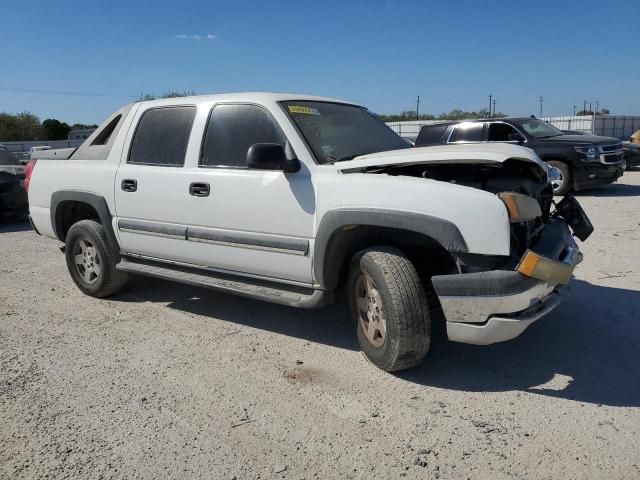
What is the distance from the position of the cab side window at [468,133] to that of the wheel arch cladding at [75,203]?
8523mm

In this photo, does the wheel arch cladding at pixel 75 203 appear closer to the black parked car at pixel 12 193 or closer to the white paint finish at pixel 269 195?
the white paint finish at pixel 269 195

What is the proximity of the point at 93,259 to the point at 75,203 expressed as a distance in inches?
26.5

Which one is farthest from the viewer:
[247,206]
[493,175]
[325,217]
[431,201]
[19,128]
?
[19,128]

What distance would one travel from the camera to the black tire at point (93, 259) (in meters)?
5.18

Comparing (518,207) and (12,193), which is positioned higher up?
(518,207)

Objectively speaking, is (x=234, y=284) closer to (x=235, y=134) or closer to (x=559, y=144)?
(x=235, y=134)

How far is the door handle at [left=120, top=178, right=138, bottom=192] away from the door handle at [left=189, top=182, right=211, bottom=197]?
704mm

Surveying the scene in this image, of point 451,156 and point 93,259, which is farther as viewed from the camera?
point 93,259

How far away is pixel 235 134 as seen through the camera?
14.3 feet

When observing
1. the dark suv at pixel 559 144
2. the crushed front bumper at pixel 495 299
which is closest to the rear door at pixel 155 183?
the crushed front bumper at pixel 495 299

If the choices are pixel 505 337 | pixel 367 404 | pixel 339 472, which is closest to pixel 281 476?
pixel 339 472

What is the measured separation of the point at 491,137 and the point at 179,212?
8815 millimetres

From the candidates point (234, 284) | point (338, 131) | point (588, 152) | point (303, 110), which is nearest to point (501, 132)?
point (588, 152)

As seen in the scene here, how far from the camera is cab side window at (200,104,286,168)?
4.19m
